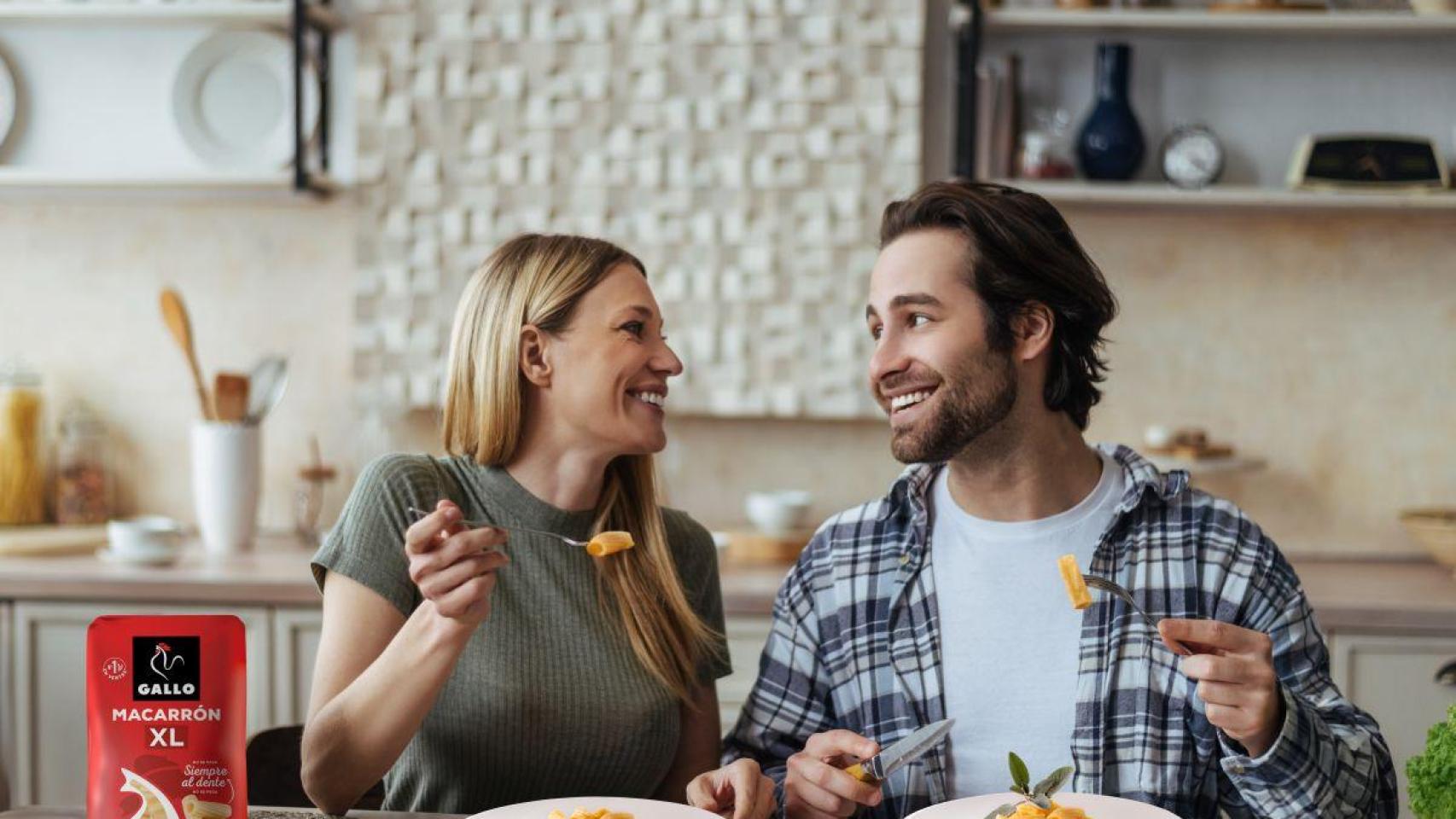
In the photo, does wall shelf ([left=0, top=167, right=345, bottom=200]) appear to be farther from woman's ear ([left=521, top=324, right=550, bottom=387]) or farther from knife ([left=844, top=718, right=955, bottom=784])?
knife ([left=844, top=718, right=955, bottom=784])

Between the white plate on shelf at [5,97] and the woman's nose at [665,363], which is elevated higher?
the white plate on shelf at [5,97]

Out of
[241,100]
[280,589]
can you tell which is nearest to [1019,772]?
[280,589]

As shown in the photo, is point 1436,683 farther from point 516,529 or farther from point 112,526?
point 112,526

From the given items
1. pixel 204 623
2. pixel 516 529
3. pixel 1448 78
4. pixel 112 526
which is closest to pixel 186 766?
pixel 204 623

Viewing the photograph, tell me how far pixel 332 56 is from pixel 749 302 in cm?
112

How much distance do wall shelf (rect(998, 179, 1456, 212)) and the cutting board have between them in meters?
2.06

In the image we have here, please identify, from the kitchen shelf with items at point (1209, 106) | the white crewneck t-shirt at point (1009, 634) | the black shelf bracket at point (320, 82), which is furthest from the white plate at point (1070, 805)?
the black shelf bracket at point (320, 82)

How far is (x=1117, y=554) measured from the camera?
1.64 meters

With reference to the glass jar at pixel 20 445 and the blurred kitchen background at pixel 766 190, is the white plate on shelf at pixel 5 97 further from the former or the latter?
the glass jar at pixel 20 445

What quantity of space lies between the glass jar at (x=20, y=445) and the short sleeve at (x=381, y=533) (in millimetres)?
1759


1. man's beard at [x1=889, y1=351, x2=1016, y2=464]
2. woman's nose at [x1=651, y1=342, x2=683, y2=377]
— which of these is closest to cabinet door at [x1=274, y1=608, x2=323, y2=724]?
woman's nose at [x1=651, y1=342, x2=683, y2=377]

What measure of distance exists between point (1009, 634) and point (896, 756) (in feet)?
1.13

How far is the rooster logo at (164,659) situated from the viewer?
1115mm

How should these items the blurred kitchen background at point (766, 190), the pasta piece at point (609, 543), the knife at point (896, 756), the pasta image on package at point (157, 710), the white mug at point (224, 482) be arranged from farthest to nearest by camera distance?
1. the blurred kitchen background at point (766, 190)
2. the white mug at point (224, 482)
3. the pasta piece at point (609, 543)
4. the knife at point (896, 756)
5. the pasta image on package at point (157, 710)
